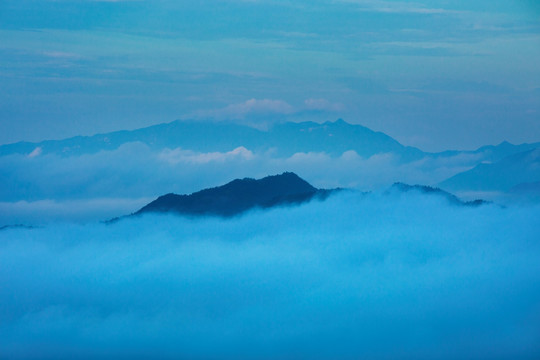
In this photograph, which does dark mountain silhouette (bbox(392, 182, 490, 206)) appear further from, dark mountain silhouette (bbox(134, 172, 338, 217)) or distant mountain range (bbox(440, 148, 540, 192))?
dark mountain silhouette (bbox(134, 172, 338, 217))

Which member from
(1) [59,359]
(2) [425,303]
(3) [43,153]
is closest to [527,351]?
(2) [425,303]

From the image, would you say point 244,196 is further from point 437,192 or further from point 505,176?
point 505,176

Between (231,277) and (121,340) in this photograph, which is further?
(231,277)

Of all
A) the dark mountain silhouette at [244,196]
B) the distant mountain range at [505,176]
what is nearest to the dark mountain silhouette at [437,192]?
the distant mountain range at [505,176]

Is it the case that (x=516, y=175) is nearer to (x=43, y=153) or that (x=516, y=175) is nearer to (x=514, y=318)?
(x=514, y=318)

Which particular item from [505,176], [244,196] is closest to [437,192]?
[505,176]

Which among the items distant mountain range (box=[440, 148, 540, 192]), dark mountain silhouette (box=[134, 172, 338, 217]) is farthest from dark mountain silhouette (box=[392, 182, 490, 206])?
dark mountain silhouette (box=[134, 172, 338, 217])

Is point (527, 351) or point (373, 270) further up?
point (373, 270)

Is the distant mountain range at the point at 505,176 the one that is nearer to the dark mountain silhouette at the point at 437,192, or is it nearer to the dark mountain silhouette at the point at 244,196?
the dark mountain silhouette at the point at 437,192
